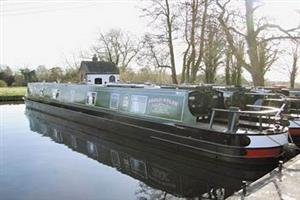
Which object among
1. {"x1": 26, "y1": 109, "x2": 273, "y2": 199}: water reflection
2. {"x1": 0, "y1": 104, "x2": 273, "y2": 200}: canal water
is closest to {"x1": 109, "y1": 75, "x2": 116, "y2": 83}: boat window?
{"x1": 26, "y1": 109, "x2": 273, "y2": 199}: water reflection

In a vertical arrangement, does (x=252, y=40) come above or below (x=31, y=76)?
above

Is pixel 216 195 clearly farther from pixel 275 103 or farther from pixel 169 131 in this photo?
pixel 275 103

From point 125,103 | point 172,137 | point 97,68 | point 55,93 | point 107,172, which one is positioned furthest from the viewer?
point 97,68

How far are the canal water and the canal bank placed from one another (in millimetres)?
1496

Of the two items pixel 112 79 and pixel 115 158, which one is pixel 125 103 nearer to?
pixel 115 158

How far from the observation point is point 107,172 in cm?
819

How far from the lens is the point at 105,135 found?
12.5m

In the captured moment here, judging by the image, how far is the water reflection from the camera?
266 inches

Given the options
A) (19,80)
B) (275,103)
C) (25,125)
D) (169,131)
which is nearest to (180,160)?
(169,131)

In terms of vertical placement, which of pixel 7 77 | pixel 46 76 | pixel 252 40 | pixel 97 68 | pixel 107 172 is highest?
pixel 252 40

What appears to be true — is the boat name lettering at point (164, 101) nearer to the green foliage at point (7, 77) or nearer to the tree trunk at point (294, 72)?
the tree trunk at point (294, 72)

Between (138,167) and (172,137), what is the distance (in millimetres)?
1390

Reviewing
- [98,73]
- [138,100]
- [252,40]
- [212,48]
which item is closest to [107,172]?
[138,100]

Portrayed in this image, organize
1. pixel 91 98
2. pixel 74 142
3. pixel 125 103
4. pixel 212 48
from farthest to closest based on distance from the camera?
pixel 212 48 → pixel 91 98 → pixel 125 103 → pixel 74 142
